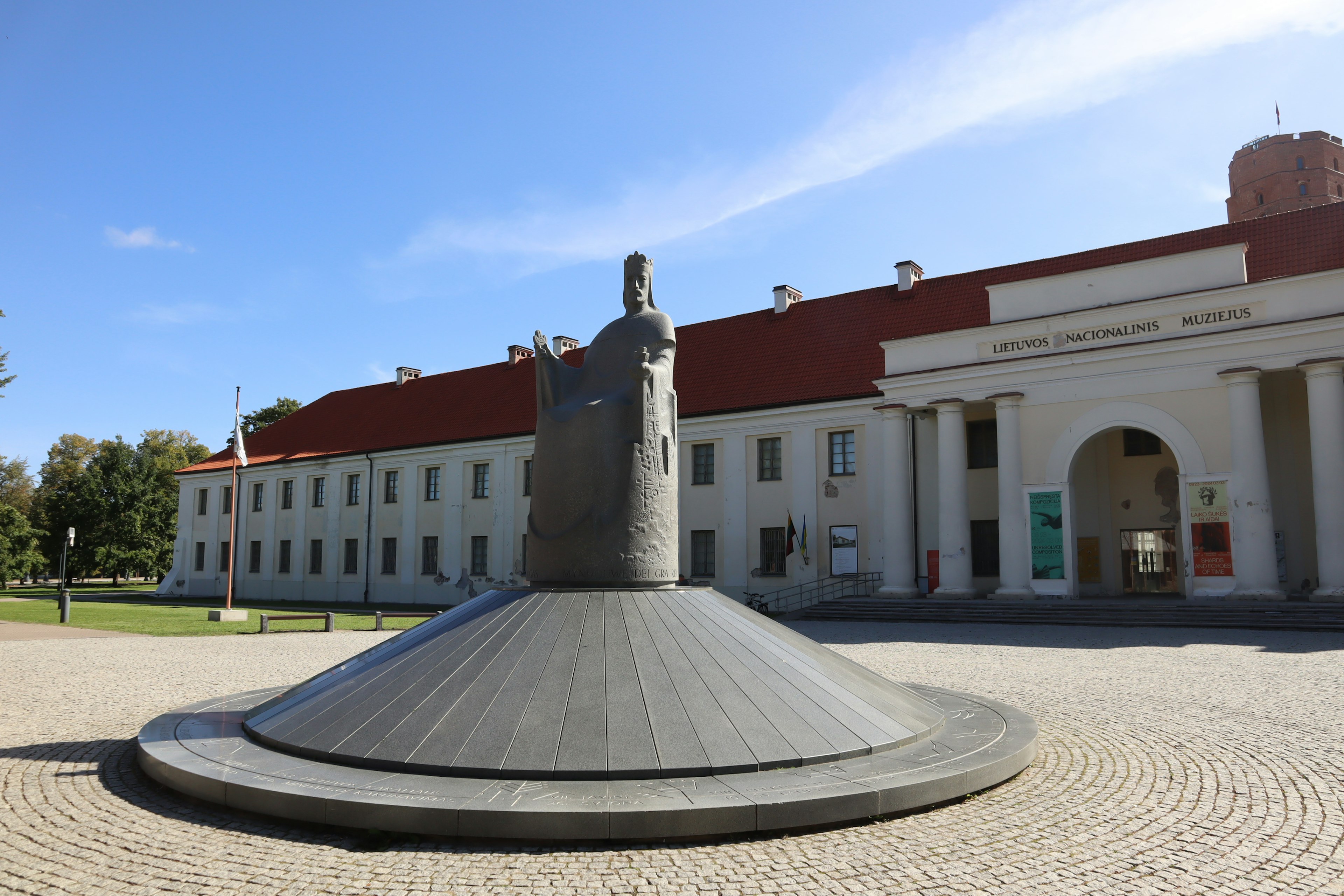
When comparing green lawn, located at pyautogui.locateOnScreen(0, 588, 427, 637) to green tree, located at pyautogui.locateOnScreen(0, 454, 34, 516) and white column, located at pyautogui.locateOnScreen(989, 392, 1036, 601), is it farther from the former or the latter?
green tree, located at pyautogui.locateOnScreen(0, 454, 34, 516)

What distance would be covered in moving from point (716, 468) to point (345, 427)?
→ 2366cm

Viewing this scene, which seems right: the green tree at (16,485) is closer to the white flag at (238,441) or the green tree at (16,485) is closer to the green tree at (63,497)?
the green tree at (63,497)

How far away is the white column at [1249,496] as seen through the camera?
73.7 ft

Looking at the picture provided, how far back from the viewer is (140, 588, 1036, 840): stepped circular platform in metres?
5.30

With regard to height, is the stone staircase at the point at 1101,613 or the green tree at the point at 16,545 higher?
the green tree at the point at 16,545

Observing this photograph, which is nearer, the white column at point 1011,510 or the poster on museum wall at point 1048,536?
the poster on museum wall at point 1048,536

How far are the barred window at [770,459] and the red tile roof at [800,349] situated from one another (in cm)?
141

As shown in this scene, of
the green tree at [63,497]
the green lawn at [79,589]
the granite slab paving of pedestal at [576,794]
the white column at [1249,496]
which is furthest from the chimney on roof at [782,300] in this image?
the green tree at [63,497]

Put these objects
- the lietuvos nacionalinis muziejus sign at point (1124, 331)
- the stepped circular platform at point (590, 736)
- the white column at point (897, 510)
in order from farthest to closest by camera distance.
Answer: the white column at point (897, 510) → the lietuvos nacionalinis muziejus sign at point (1124, 331) → the stepped circular platform at point (590, 736)

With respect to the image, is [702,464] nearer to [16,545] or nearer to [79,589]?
[16,545]

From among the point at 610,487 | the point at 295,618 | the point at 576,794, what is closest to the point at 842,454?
the point at 295,618

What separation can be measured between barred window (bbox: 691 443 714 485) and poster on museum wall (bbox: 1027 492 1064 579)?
11966 millimetres

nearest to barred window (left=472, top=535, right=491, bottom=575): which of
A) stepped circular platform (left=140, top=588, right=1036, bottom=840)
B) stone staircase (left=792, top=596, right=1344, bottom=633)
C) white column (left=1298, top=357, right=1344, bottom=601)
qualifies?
stone staircase (left=792, top=596, right=1344, bottom=633)

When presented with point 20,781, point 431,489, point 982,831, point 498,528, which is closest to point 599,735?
point 982,831
